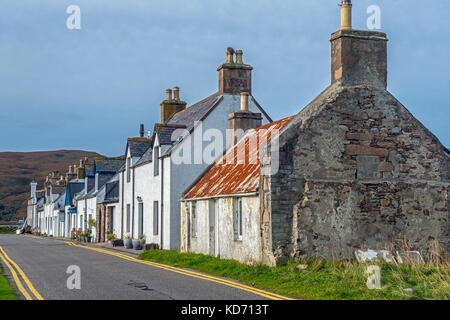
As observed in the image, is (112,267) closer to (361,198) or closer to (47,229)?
(361,198)

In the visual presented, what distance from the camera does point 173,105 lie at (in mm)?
38125

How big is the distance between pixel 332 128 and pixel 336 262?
13.9 ft

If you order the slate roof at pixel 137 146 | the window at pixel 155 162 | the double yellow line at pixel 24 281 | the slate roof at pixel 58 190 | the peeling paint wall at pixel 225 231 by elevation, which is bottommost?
the double yellow line at pixel 24 281

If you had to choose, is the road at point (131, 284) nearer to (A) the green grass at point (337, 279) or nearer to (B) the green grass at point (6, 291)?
(B) the green grass at point (6, 291)

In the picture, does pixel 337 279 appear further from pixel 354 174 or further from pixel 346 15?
pixel 346 15

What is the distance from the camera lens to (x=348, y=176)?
59.2ft

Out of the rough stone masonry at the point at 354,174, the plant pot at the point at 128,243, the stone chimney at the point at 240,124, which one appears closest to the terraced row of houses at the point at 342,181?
the rough stone masonry at the point at 354,174

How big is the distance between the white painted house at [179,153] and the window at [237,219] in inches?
314

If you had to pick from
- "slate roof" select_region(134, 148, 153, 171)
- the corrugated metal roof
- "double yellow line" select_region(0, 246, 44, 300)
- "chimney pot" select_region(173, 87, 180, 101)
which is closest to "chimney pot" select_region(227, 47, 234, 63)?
the corrugated metal roof

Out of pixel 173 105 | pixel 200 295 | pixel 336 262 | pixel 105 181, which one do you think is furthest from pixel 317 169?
pixel 105 181

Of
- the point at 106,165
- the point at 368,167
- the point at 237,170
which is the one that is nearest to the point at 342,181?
the point at 368,167

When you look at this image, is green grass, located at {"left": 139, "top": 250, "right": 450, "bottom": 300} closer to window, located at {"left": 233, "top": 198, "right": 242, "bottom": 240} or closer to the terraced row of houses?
the terraced row of houses

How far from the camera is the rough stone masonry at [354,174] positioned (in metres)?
17.3

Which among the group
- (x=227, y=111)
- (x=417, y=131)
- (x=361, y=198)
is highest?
(x=227, y=111)
